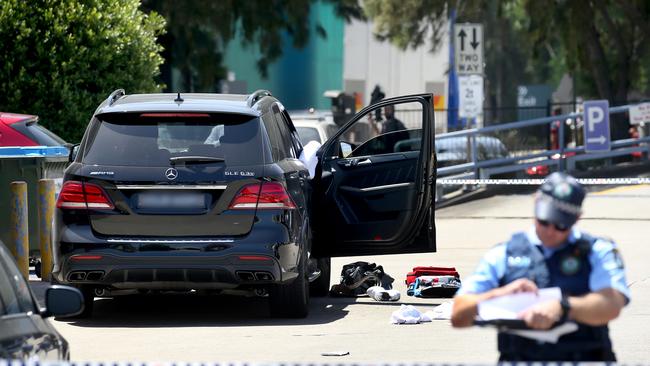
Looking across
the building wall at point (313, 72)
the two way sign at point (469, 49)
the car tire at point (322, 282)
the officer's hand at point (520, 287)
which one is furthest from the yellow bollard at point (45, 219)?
the building wall at point (313, 72)

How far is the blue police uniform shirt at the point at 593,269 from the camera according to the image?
5.11 metres

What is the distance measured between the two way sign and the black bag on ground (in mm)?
11624

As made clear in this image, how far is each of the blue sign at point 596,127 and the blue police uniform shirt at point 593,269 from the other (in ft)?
61.8

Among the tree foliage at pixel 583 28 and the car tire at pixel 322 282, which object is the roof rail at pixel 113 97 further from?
the tree foliage at pixel 583 28

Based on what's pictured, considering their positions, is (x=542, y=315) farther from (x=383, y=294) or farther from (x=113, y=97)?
(x=383, y=294)

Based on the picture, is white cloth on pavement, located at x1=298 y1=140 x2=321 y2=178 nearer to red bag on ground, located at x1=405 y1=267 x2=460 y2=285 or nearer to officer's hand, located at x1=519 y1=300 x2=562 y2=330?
red bag on ground, located at x1=405 y1=267 x2=460 y2=285

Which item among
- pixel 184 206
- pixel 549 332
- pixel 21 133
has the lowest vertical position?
pixel 184 206

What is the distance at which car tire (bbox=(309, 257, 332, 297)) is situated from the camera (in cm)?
1247

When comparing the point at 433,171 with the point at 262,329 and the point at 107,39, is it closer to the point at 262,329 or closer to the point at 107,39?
the point at 262,329

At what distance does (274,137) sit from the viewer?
10914mm

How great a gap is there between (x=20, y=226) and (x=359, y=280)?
10.0 ft

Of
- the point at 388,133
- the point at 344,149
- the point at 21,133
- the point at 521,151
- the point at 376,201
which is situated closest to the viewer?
the point at 376,201

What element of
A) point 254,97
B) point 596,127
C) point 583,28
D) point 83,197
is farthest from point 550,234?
point 583,28

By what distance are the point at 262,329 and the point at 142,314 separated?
1.40 metres
